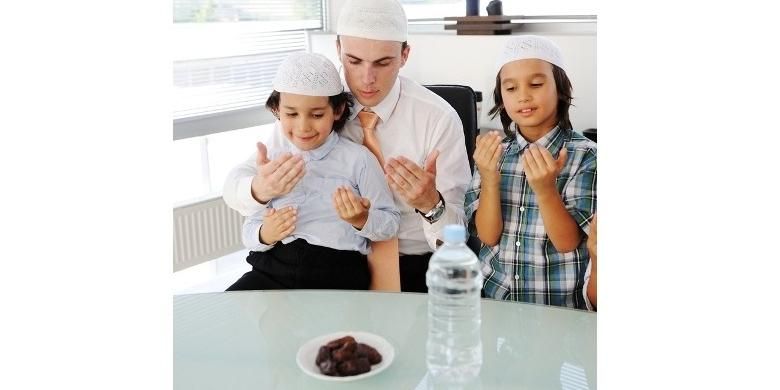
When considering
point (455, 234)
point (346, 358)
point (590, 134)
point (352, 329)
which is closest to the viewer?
point (455, 234)

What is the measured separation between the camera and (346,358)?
1.24 metres

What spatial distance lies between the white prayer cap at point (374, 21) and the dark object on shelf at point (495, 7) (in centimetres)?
138

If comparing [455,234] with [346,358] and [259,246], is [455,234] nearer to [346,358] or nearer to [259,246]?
[346,358]

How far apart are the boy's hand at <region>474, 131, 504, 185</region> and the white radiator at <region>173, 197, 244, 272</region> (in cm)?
213

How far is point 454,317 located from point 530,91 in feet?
2.29

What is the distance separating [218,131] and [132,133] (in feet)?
10.7

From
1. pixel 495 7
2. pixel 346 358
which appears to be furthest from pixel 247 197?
pixel 495 7

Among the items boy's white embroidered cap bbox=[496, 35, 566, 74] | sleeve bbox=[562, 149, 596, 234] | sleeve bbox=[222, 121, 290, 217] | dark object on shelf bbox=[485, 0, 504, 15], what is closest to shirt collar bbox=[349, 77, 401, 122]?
sleeve bbox=[222, 121, 290, 217]

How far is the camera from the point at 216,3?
371 centimetres

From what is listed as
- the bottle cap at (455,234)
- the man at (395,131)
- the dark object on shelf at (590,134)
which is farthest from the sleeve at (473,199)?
the dark object on shelf at (590,134)

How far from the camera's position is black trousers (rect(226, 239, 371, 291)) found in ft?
6.82
